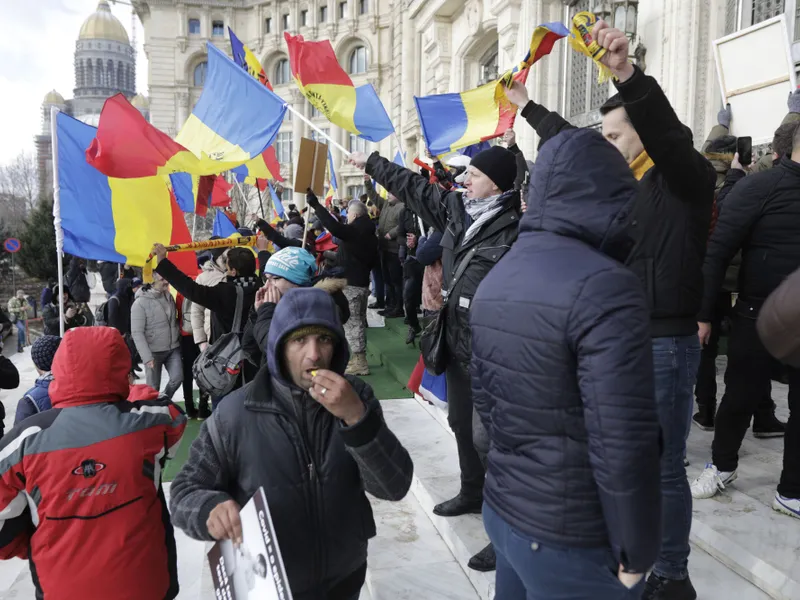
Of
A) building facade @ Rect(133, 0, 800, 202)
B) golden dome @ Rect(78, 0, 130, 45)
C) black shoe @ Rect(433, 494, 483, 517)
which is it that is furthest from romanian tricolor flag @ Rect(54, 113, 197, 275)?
golden dome @ Rect(78, 0, 130, 45)

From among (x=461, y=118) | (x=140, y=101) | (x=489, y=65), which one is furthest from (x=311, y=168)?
(x=140, y=101)

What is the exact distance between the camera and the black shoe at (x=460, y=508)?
355 cm

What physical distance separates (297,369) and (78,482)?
0.88 metres

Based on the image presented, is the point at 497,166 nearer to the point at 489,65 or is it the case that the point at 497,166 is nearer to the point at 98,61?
the point at 489,65

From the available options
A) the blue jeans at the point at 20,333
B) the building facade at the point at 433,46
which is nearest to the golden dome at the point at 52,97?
the building facade at the point at 433,46

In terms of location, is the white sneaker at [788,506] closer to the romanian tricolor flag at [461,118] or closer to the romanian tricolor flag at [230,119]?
the romanian tricolor flag at [461,118]

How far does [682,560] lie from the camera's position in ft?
7.91

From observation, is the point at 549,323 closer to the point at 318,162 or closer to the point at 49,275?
the point at 318,162

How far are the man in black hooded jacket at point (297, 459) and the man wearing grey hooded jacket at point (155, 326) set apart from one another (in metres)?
4.50

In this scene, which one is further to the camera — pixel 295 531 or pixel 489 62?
pixel 489 62

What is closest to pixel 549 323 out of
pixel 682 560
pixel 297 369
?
pixel 297 369

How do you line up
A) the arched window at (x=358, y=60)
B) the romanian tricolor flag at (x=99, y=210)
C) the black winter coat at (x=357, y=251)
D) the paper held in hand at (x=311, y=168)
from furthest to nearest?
the arched window at (x=358, y=60)
the black winter coat at (x=357, y=251)
the paper held in hand at (x=311, y=168)
the romanian tricolor flag at (x=99, y=210)

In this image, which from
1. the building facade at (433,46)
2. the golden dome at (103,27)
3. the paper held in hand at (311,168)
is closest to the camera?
the paper held in hand at (311,168)

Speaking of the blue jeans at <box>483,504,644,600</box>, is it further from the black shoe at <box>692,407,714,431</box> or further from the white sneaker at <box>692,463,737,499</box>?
the black shoe at <box>692,407,714,431</box>
